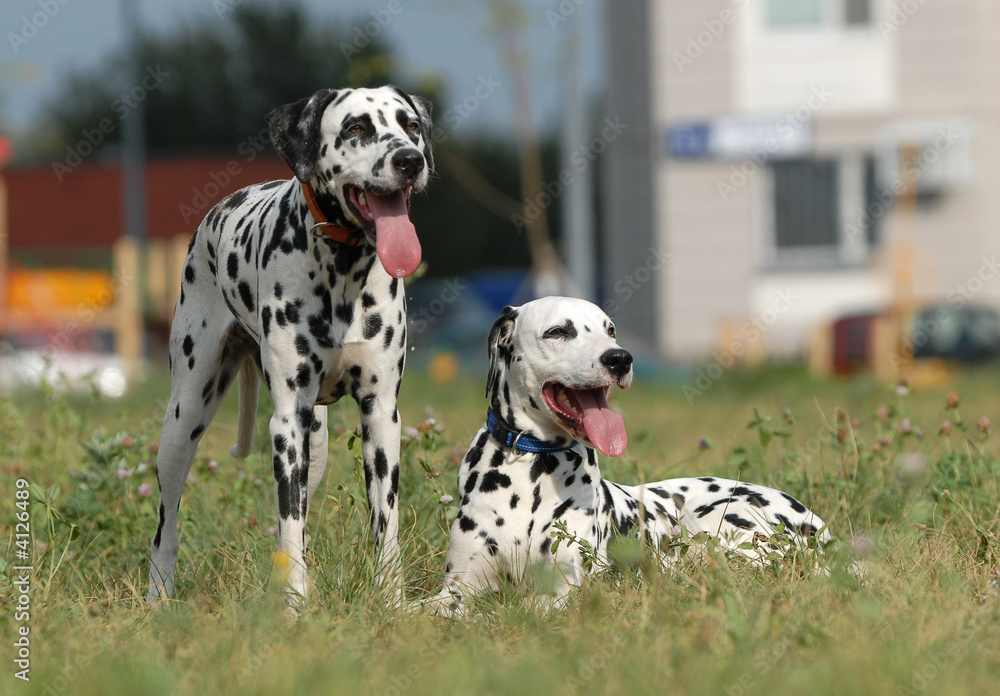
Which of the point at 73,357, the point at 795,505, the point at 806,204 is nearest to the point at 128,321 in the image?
the point at 73,357

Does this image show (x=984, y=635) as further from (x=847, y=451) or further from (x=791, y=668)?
(x=847, y=451)

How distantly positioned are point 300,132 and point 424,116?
1.76ft

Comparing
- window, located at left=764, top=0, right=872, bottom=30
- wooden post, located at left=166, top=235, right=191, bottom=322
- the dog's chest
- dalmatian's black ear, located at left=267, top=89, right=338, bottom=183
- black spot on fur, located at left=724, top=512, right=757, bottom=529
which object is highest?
window, located at left=764, top=0, right=872, bottom=30

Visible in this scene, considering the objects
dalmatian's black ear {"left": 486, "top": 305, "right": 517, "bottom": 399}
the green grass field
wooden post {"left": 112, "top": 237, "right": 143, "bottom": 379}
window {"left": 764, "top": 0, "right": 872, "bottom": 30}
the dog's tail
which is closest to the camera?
the green grass field

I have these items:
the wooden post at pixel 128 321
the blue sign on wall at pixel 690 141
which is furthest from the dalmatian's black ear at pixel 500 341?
the blue sign on wall at pixel 690 141

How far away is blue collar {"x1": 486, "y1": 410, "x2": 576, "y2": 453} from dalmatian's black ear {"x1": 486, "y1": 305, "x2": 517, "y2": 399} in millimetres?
195

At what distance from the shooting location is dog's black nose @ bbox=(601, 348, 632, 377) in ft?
15.1

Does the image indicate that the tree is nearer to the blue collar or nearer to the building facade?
the building facade

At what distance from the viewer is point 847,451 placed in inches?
245

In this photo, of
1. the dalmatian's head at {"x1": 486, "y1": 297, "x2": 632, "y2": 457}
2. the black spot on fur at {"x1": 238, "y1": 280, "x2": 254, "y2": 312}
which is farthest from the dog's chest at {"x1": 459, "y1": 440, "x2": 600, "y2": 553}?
the black spot on fur at {"x1": 238, "y1": 280, "x2": 254, "y2": 312}

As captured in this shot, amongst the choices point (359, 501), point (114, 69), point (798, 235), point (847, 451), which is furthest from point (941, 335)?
point (114, 69)

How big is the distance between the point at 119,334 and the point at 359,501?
16873 mm

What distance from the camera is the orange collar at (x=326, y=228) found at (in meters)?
4.66

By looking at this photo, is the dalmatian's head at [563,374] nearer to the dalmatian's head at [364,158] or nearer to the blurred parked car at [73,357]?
the dalmatian's head at [364,158]
